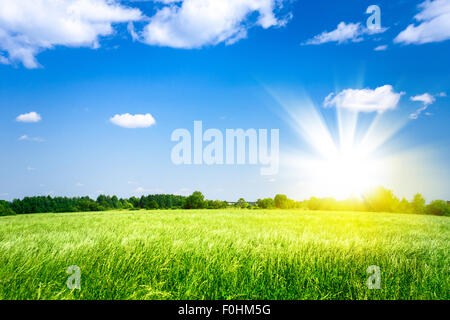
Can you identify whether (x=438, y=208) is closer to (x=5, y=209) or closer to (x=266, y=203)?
(x=266, y=203)

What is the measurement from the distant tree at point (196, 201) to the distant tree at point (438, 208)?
51608mm

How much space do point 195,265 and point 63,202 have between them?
260 feet

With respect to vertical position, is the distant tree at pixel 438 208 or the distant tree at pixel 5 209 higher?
the distant tree at pixel 438 208

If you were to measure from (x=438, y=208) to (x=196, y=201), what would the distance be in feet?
178

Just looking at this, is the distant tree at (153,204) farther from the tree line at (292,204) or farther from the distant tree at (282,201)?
the distant tree at (282,201)

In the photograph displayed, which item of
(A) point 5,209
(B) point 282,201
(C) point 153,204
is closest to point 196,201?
(C) point 153,204

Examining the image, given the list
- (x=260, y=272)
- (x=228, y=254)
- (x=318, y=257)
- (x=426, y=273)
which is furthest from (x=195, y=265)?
(x=426, y=273)

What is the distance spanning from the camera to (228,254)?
11.0ft

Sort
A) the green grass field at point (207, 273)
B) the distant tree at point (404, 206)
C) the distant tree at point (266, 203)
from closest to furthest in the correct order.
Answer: the green grass field at point (207, 273) < the distant tree at point (404, 206) < the distant tree at point (266, 203)

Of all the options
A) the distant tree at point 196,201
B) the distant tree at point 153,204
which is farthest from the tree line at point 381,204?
the distant tree at point 153,204

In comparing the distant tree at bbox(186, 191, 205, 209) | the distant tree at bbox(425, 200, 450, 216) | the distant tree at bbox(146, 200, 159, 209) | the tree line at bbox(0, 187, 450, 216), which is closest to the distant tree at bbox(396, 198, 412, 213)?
the tree line at bbox(0, 187, 450, 216)

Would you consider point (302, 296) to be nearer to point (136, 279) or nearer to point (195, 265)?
point (195, 265)

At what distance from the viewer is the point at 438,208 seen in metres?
48.2

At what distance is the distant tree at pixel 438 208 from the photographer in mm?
46384
